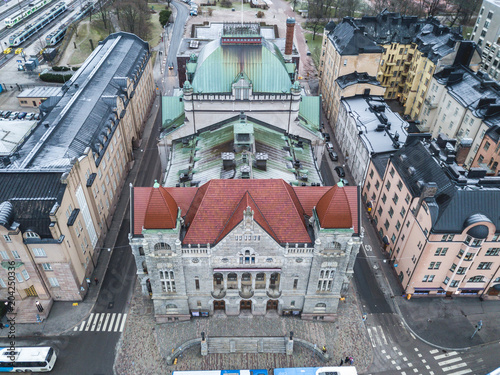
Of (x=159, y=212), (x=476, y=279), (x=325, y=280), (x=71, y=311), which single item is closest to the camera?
(x=159, y=212)

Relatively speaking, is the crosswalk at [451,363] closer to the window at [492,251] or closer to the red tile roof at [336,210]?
the window at [492,251]

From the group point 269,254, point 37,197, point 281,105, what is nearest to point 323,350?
point 269,254

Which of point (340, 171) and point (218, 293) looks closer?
point (218, 293)

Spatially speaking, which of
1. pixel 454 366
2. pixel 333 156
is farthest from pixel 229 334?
pixel 333 156

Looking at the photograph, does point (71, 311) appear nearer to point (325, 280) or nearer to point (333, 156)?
point (325, 280)

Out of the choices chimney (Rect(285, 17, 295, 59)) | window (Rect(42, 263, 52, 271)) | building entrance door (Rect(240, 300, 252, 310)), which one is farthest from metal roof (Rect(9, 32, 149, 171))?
chimney (Rect(285, 17, 295, 59))

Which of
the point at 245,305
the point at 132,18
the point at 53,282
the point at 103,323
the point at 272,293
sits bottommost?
the point at 103,323

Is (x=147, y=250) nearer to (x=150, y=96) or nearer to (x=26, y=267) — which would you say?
(x=26, y=267)
